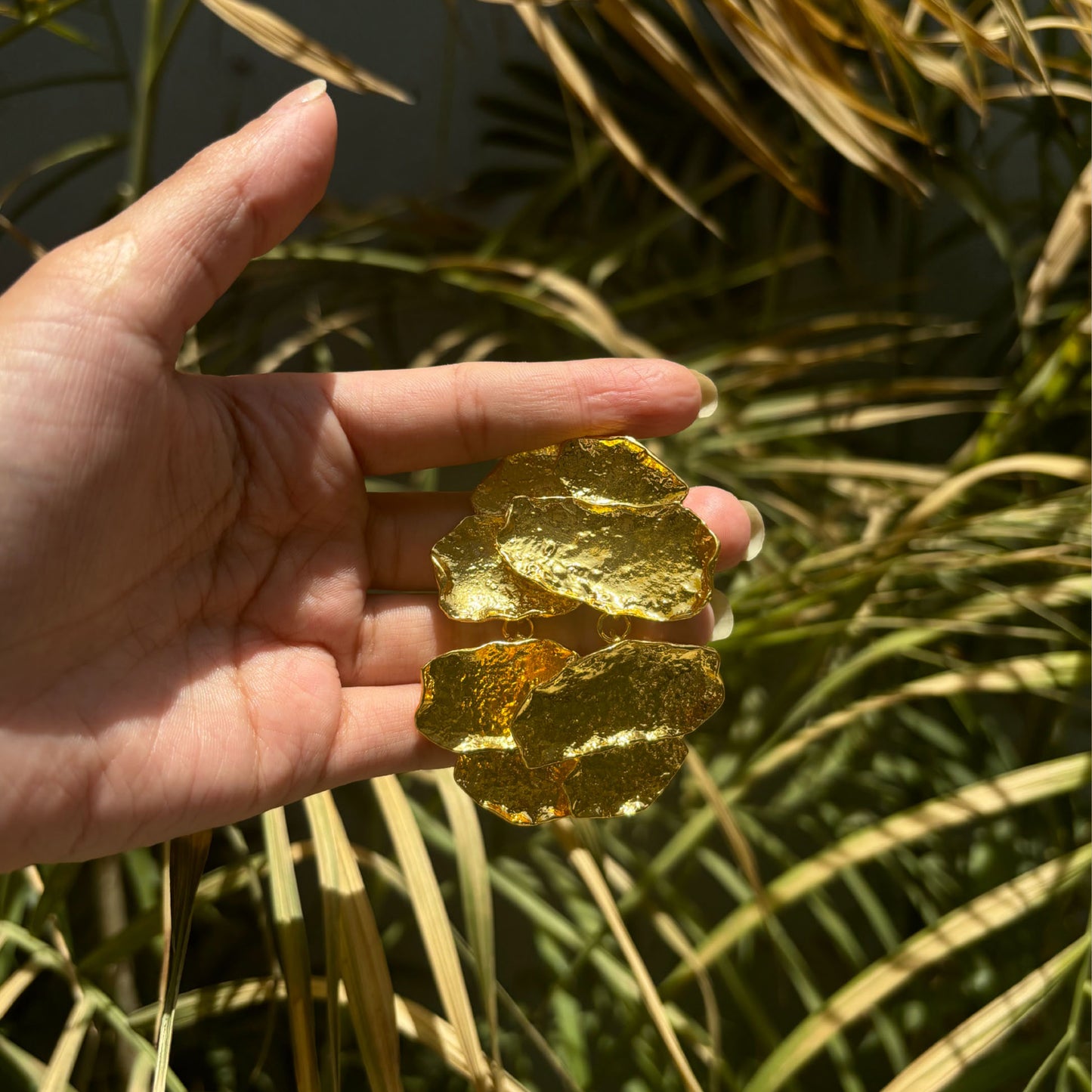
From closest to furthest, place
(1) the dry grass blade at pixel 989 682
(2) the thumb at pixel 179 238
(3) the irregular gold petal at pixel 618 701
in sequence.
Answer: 1. (2) the thumb at pixel 179 238
2. (3) the irregular gold petal at pixel 618 701
3. (1) the dry grass blade at pixel 989 682

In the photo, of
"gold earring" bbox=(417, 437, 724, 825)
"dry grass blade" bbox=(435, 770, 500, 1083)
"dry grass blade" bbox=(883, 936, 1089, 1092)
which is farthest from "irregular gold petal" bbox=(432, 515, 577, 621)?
"dry grass blade" bbox=(883, 936, 1089, 1092)

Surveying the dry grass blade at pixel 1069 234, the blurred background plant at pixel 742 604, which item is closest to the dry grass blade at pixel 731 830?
the blurred background plant at pixel 742 604

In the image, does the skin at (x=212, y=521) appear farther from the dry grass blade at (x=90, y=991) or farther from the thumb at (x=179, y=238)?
the dry grass blade at (x=90, y=991)

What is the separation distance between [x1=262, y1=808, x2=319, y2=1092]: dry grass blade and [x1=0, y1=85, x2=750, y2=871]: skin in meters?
0.04

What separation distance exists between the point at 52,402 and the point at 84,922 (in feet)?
1.93

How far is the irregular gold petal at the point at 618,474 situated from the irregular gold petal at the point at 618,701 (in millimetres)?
86

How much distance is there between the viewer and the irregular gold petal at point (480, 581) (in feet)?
1.74

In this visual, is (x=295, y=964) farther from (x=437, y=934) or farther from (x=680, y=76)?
(x=680, y=76)

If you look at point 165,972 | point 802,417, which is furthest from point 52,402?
point 802,417

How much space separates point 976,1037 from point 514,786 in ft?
0.96

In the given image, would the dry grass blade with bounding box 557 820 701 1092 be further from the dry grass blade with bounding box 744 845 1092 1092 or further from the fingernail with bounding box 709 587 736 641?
the fingernail with bounding box 709 587 736 641

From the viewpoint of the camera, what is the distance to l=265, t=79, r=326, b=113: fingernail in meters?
0.42

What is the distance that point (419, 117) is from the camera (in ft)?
2.94

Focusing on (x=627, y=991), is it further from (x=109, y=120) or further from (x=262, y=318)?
(x=109, y=120)
